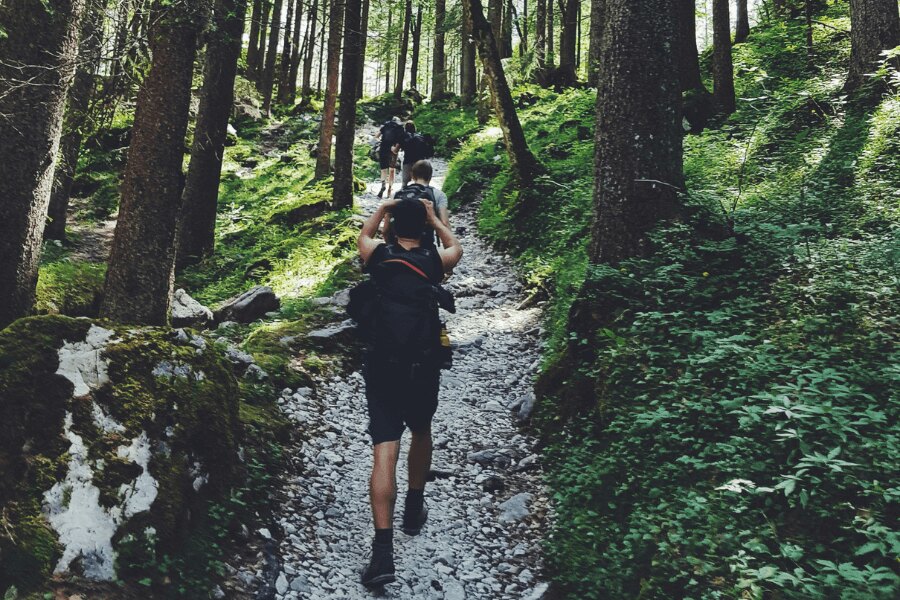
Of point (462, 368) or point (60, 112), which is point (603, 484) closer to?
point (462, 368)

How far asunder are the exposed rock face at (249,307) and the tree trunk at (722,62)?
10.6 metres

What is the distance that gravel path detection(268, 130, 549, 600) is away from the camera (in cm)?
440

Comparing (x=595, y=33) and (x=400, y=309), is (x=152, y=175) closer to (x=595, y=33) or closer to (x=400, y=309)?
(x=400, y=309)

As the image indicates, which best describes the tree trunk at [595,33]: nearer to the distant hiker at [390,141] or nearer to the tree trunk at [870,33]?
the distant hiker at [390,141]

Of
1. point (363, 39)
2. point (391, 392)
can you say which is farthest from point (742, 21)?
point (391, 392)

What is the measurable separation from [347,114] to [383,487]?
12.9 m

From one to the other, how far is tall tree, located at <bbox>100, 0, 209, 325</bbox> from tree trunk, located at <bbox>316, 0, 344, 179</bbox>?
11.4m

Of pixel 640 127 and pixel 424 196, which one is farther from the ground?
pixel 640 127

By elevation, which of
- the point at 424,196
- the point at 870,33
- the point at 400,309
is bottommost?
the point at 400,309

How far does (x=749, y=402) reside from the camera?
4.32 m

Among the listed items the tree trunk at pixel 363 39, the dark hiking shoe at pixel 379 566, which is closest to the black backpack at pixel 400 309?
the dark hiking shoe at pixel 379 566

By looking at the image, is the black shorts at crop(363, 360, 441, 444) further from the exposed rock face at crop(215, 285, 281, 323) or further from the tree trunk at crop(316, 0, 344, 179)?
the tree trunk at crop(316, 0, 344, 179)

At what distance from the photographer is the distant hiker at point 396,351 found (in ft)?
13.6

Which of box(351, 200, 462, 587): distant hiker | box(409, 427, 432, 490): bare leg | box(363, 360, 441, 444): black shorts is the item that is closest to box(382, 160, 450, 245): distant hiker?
box(351, 200, 462, 587): distant hiker
